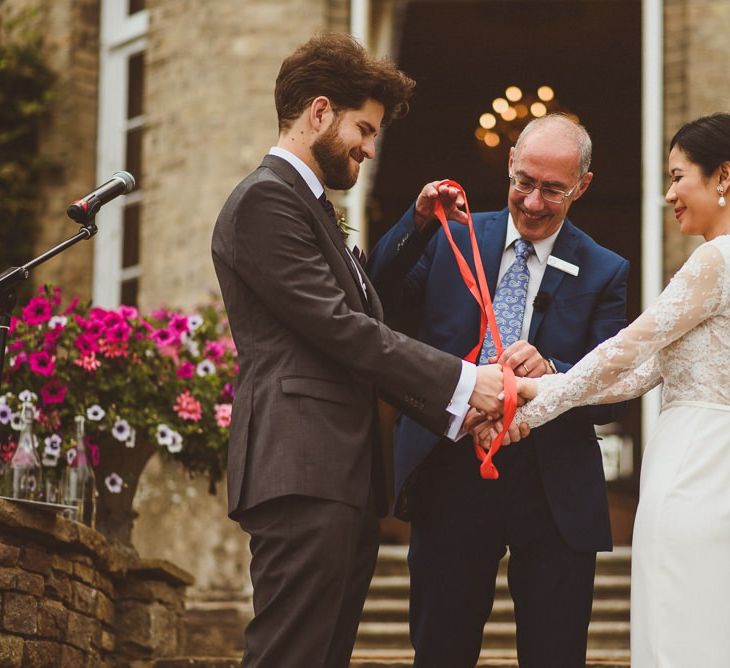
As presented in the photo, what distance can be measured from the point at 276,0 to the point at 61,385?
3699 millimetres

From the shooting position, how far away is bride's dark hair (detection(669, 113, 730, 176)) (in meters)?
3.58

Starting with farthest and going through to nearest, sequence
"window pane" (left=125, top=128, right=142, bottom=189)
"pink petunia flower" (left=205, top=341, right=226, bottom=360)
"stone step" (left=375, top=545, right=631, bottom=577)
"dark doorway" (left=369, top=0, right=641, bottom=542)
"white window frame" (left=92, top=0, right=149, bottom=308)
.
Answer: "dark doorway" (left=369, top=0, right=641, bottom=542) < "window pane" (left=125, top=128, right=142, bottom=189) < "white window frame" (left=92, top=0, right=149, bottom=308) < "stone step" (left=375, top=545, right=631, bottom=577) < "pink petunia flower" (left=205, top=341, right=226, bottom=360)

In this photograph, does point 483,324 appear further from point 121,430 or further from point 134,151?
point 134,151

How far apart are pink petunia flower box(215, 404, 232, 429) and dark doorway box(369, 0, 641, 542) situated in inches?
157

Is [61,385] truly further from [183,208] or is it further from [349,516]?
[183,208]

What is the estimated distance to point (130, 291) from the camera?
29.0 feet

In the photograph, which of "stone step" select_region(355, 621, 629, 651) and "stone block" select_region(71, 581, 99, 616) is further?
"stone step" select_region(355, 621, 629, 651)

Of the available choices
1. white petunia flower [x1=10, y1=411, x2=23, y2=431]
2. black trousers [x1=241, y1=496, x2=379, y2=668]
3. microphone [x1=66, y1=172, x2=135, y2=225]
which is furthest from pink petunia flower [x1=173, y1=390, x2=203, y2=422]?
black trousers [x1=241, y1=496, x2=379, y2=668]

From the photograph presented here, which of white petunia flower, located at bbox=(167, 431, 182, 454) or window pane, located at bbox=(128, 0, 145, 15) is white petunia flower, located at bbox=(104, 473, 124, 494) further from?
window pane, located at bbox=(128, 0, 145, 15)

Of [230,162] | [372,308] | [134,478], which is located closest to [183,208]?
[230,162]

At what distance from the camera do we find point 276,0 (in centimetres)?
822

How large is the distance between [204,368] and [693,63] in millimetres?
3791

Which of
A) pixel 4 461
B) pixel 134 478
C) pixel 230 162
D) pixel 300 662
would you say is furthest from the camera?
pixel 230 162

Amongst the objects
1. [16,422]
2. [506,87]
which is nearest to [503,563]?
[16,422]
